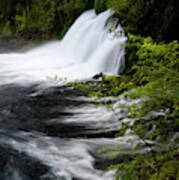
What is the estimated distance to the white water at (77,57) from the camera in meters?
6.78

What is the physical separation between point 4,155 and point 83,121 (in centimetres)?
142

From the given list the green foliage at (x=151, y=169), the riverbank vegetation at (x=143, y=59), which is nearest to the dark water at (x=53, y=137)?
the riverbank vegetation at (x=143, y=59)

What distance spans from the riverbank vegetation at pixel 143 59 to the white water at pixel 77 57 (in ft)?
1.91

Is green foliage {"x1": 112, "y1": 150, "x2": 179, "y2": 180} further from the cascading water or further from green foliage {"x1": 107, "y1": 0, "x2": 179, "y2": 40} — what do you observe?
green foliage {"x1": 107, "y1": 0, "x2": 179, "y2": 40}

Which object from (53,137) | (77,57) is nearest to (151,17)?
(53,137)

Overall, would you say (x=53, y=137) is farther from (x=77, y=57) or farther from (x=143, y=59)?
(x=77, y=57)

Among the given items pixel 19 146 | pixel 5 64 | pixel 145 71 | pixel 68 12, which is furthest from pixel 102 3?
pixel 145 71

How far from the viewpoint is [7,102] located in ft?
17.6

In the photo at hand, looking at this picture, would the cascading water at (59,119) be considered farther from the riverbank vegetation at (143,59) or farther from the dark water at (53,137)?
the riverbank vegetation at (143,59)

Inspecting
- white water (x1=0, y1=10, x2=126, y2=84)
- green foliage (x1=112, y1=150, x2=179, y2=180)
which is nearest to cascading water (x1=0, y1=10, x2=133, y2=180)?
white water (x1=0, y1=10, x2=126, y2=84)

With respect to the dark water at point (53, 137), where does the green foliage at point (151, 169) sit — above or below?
above

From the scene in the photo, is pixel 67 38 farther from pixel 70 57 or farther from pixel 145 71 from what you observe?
pixel 145 71

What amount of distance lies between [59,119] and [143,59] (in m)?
1.94

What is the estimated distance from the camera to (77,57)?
888cm
